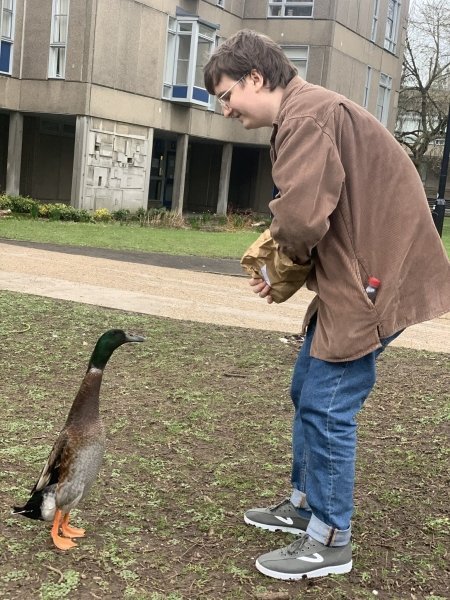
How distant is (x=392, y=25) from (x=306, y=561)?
34246 millimetres

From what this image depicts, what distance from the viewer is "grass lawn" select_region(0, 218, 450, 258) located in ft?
47.5

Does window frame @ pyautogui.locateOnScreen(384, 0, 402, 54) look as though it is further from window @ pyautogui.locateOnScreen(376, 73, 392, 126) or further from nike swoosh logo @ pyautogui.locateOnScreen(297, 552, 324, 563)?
nike swoosh logo @ pyautogui.locateOnScreen(297, 552, 324, 563)

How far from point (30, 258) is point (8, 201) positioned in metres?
8.87

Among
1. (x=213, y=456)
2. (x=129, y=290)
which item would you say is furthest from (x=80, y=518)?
(x=129, y=290)

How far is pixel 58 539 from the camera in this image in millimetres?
2902

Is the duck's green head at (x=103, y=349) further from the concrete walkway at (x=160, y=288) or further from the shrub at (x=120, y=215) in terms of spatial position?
the shrub at (x=120, y=215)

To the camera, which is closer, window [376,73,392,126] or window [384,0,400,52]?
window [384,0,400,52]

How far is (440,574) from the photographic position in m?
2.96

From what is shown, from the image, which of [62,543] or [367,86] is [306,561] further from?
[367,86]

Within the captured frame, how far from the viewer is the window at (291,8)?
1118 inches

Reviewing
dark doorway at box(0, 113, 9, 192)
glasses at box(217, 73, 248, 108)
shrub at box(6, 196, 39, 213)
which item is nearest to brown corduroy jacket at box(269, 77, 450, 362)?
glasses at box(217, 73, 248, 108)

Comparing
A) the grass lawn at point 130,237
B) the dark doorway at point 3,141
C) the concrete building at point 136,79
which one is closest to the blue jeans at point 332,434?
the grass lawn at point 130,237

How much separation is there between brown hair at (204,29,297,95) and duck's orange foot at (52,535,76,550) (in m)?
1.82

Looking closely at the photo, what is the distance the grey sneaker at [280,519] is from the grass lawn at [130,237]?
11.1m
